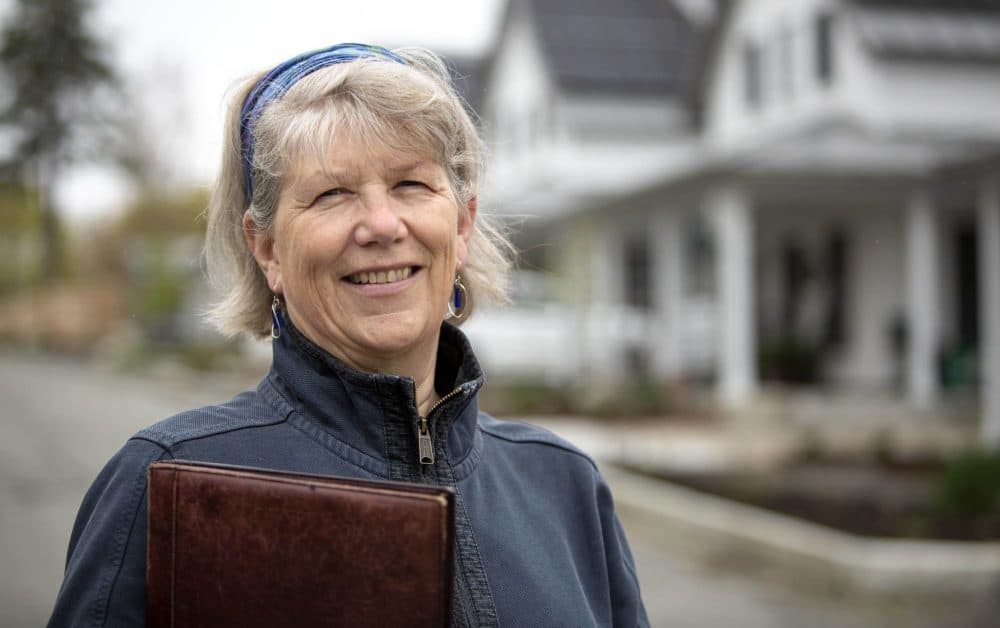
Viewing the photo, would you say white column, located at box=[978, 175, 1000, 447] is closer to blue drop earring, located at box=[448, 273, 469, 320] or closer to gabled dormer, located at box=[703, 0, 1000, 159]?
gabled dormer, located at box=[703, 0, 1000, 159]

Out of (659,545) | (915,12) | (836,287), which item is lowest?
(659,545)

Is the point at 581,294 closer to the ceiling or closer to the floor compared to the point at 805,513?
closer to the ceiling

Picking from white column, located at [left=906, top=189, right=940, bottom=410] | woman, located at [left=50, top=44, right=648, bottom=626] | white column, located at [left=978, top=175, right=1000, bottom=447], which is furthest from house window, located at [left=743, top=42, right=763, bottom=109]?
woman, located at [left=50, top=44, right=648, bottom=626]

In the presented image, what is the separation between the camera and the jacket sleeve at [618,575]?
2102mm

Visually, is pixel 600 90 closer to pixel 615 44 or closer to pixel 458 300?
pixel 615 44

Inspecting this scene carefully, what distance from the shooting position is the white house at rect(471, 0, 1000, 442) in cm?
1528

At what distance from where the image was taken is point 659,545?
8609 millimetres

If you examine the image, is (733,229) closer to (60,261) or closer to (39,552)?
(39,552)

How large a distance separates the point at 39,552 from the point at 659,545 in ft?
15.3

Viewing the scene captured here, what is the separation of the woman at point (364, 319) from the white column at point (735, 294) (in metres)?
13.8

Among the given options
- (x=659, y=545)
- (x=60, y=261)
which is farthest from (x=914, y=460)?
(x=60, y=261)

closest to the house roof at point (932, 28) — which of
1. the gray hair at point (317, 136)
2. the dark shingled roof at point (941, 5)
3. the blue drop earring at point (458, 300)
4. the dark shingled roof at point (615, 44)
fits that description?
the dark shingled roof at point (941, 5)

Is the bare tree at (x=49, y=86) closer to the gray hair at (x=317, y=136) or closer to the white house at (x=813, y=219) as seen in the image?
the white house at (x=813, y=219)

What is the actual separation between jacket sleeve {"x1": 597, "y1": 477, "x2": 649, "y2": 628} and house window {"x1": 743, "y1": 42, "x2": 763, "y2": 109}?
18250mm
